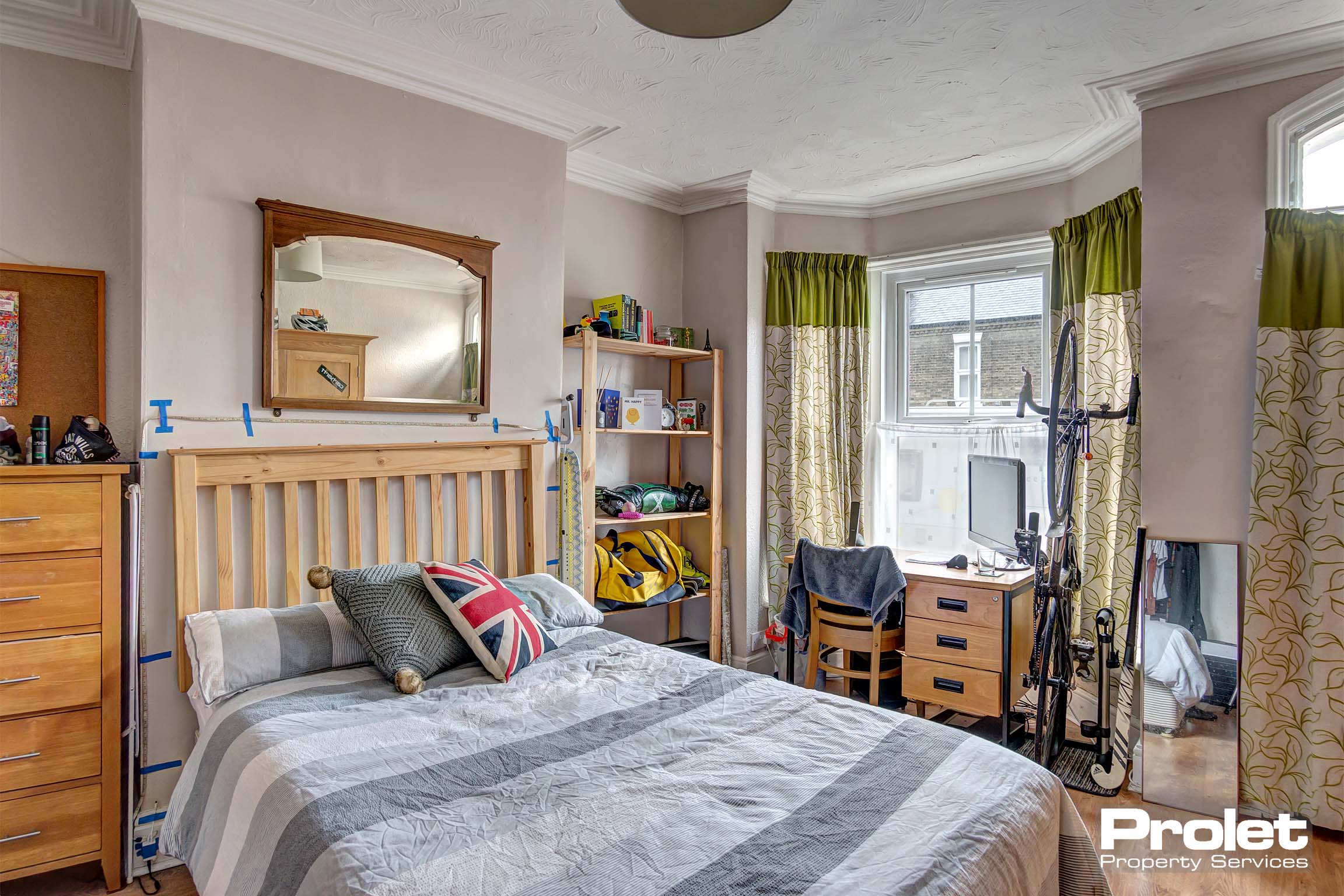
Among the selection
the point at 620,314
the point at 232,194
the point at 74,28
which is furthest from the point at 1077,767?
the point at 74,28

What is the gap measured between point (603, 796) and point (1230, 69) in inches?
119

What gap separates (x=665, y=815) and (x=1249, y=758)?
2290 millimetres

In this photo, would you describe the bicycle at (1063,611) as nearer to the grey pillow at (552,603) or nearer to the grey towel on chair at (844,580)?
the grey towel on chair at (844,580)

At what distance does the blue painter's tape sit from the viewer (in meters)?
2.20

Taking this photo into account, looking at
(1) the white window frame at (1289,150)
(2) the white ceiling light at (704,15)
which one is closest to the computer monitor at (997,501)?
(1) the white window frame at (1289,150)

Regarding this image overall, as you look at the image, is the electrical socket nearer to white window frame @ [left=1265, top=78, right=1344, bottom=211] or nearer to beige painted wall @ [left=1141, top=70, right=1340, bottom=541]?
beige painted wall @ [left=1141, top=70, right=1340, bottom=541]

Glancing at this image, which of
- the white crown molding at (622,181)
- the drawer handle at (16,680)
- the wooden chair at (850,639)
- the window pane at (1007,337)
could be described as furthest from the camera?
the window pane at (1007,337)

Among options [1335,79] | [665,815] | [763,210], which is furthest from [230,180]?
[1335,79]

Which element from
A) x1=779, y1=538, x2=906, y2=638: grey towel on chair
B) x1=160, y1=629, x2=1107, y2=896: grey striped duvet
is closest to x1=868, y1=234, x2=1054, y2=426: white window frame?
x1=779, y1=538, x2=906, y2=638: grey towel on chair

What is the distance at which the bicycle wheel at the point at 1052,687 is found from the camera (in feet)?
9.20

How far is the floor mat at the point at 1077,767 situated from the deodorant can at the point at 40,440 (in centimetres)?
345

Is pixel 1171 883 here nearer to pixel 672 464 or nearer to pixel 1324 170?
pixel 1324 170

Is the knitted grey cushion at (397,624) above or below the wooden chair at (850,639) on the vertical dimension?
above

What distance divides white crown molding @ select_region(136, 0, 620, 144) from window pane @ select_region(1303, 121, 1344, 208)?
2512mm
